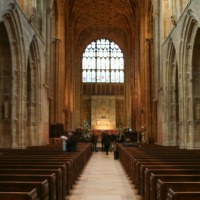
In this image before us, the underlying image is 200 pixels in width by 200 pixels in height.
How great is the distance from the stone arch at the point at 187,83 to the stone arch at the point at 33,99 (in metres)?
8.04

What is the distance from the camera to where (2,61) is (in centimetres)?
1677

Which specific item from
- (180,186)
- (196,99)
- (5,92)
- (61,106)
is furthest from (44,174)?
(61,106)

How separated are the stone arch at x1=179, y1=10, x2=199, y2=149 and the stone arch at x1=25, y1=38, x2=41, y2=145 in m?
8.04

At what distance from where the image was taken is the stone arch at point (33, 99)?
21266 millimetres

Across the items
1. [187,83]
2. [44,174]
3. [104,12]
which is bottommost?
[44,174]

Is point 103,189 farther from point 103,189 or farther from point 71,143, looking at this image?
point 71,143

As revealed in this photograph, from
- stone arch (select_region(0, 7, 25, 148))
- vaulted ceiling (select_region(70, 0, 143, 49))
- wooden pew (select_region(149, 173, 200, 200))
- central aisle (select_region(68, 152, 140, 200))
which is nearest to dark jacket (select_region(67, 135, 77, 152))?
central aisle (select_region(68, 152, 140, 200))

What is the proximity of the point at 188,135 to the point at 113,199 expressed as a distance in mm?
10907

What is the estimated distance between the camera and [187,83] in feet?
60.6

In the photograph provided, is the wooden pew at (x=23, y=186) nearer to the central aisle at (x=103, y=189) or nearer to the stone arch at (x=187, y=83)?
the central aisle at (x=103, y=189)

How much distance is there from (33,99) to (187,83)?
8555mm

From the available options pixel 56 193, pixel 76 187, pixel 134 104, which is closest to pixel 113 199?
pixel 56 193

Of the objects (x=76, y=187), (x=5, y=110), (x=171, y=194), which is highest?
(x=5, y=110)

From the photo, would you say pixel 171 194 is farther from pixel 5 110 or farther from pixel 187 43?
pixel 187 43
